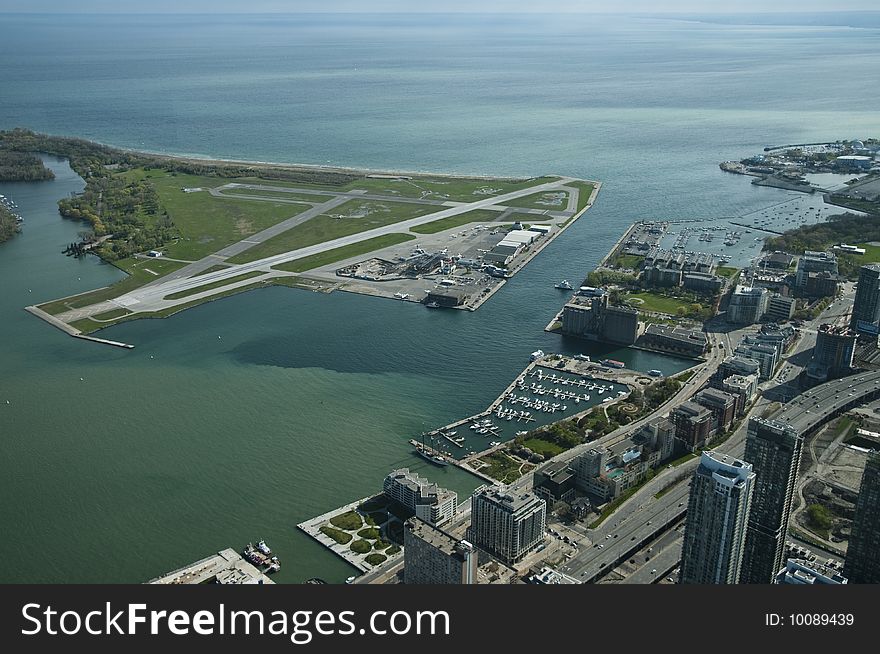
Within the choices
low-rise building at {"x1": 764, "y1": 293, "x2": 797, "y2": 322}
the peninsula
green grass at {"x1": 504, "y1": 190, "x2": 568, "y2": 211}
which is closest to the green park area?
the peninsula

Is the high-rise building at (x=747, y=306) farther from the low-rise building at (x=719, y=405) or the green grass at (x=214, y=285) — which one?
the green grass at (x=214, y=285)

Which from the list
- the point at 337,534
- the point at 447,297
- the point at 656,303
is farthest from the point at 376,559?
the point at 656,303

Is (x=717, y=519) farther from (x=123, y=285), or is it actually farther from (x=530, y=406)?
(x=123, y=285)

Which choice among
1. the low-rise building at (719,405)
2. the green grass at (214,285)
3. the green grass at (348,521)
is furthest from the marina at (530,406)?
the green grass at (214,285)

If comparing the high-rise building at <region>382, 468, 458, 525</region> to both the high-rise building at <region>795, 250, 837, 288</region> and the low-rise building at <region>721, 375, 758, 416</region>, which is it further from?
the high-rise building at <region>795, 250, 837, 288</region>

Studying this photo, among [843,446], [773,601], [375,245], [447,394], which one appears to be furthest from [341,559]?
[375,245]

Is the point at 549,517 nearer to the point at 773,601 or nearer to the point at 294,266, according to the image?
the point at 773,601
